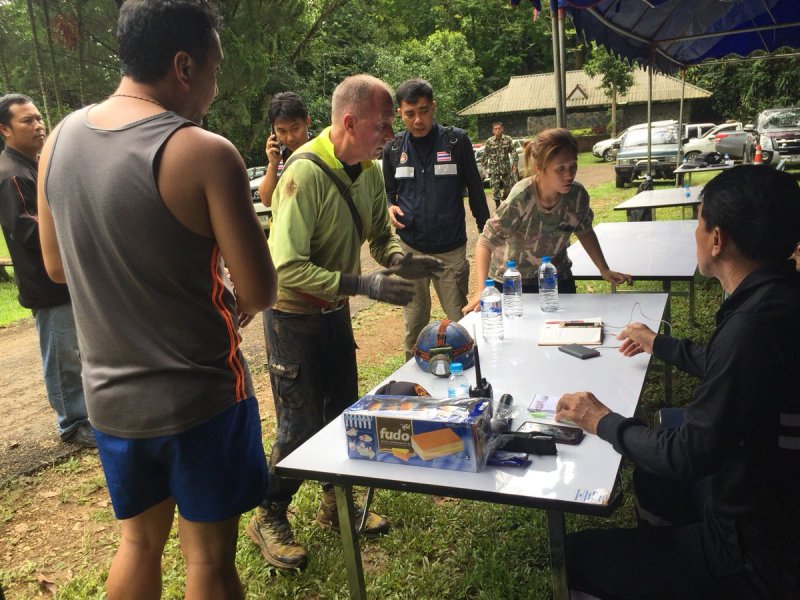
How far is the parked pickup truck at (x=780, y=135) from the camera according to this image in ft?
52.1

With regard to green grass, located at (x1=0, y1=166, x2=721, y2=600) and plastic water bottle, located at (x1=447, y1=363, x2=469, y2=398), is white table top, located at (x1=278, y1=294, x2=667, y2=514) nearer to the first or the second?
plastic water bottle, located at (x1=447, y1=363, x2=469, y2=398)

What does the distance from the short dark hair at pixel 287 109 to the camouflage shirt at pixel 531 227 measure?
4.34 ft

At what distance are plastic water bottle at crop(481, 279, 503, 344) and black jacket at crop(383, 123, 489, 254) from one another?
47.5 inches

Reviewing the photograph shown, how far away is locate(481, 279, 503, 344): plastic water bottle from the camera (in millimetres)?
2879

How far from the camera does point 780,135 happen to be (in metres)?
16.8

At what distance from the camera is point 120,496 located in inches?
62.3

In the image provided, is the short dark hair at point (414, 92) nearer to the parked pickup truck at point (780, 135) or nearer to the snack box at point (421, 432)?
the snack box at point (421, 432)

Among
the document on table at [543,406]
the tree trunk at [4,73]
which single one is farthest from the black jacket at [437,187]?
the tree trunk at [4,73]

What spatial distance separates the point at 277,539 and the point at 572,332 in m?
1.59

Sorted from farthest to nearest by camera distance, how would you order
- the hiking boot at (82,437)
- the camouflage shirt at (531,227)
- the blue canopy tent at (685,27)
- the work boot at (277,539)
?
1. the blue canopy tent at (685,27)
2. the hiking boot at (82,437)
3. the camouflage shirt at (531,227)
4. the work boot at (277,539)

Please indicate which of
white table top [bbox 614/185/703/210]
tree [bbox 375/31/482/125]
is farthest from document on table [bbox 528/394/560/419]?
tree [bbox 375/31/482/125]

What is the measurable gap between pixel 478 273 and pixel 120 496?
7.45ft

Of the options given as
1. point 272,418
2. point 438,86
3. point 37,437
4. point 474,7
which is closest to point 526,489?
point 272,418

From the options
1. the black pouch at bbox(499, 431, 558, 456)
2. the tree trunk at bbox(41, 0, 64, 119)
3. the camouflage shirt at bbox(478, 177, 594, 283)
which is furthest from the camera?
the tree trunk at bbox(41, 0, 64, 119)
